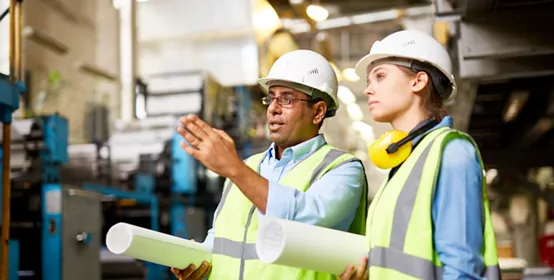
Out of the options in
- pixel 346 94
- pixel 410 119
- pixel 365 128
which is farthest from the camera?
pixel 365 128

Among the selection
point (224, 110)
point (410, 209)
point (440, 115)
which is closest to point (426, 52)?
point (440, 115)

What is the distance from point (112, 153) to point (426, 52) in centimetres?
717

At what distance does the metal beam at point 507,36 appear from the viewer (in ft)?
14.8

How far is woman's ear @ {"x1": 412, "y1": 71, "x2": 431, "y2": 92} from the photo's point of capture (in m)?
2.32

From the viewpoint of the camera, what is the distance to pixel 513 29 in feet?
15.0

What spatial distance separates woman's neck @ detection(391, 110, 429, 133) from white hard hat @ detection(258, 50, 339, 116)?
25.5 inches

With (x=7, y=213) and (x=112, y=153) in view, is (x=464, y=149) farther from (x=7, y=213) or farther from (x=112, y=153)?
(x=112, y=153)

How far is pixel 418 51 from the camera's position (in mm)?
2357

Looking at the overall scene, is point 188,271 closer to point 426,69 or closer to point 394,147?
point 394,147

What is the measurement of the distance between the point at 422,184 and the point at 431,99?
1.43 ft

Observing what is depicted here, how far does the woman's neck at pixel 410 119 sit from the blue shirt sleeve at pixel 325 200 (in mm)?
356

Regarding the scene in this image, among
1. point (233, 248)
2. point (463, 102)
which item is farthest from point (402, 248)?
point (463, 102)

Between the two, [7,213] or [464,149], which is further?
[7,213]

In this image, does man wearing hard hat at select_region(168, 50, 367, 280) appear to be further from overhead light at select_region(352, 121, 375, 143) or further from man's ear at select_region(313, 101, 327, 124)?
overhead light at select_region(352, 121, 375, 143)
